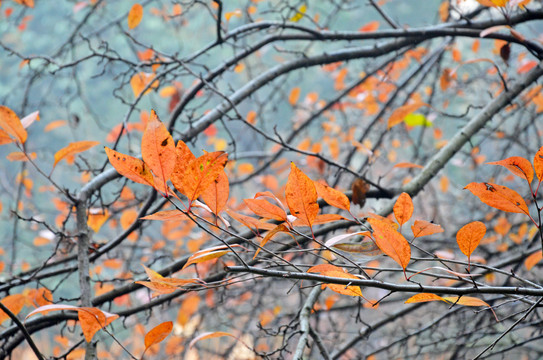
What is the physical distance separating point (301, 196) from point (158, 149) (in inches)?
5.5

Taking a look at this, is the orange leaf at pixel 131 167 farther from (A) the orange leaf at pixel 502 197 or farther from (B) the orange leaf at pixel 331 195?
(A) the orange leaf at pixel 502 197

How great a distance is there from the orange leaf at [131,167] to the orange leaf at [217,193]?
5cm

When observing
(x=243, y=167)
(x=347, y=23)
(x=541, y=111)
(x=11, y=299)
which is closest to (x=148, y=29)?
(x=347, y=23)

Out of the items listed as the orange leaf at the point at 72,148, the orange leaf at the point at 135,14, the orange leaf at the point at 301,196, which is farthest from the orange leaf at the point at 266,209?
the orange leaf at the point at 135,14

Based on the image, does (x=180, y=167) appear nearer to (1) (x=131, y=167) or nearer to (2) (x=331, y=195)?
(1) (x=131, y=167)

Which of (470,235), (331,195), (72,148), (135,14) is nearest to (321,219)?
(331,195)

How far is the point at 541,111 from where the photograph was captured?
4.34 ft

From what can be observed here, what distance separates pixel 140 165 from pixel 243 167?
4.85 feet

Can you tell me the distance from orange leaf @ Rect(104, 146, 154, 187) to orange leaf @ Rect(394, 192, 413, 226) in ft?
0.84

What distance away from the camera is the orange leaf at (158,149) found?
0.39 meters

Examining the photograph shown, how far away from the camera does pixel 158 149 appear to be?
15.5 inches

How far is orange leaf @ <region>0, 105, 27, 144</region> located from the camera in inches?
20.9

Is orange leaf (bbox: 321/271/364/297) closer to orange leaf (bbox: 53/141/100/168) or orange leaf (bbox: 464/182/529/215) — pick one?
orange leaf (bbox: 464/182/529/215)

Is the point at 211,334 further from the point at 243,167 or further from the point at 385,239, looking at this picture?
the point at 243,167
